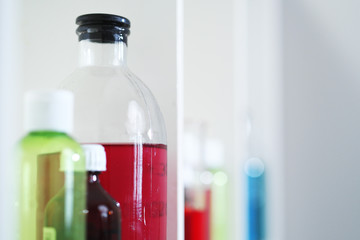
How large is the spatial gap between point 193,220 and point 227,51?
401 millimetres

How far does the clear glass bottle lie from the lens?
34cm

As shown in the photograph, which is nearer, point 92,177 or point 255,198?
point 92,177

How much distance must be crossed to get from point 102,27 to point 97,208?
14 centimetres

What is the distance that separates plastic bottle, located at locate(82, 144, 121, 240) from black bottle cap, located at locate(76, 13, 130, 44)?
10 cm

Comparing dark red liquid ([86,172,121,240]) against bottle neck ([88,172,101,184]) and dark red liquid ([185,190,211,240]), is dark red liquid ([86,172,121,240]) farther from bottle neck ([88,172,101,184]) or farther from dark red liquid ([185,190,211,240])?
dark red liquid ([185,190,211,240])

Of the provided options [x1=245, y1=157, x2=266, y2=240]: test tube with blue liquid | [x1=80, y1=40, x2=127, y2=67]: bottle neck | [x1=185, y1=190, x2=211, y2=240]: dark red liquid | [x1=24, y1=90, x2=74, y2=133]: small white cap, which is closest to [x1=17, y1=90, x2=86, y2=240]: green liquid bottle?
[x1=24, y1=90, x2=74, y2=133]: small white cap

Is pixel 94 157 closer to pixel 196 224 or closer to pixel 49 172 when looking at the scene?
pixel 49 172

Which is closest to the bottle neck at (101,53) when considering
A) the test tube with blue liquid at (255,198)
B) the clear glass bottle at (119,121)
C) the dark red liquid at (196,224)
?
the clear glass bottle at (119,121)

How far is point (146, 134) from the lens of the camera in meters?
0.37

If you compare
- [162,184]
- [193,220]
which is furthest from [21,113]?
[193,220]

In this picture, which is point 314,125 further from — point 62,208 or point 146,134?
point 62,208

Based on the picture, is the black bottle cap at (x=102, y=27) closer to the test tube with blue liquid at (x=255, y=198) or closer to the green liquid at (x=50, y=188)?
the green liquid at (x=50, y=188)

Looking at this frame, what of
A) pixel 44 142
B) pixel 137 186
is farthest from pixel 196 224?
pixel 44 142

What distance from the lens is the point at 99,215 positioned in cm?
28
